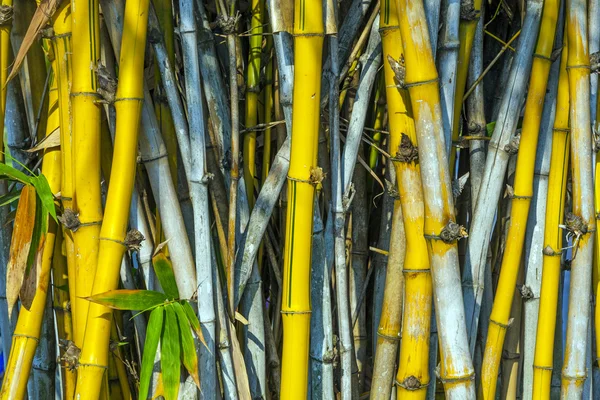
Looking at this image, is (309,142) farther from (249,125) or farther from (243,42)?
(243,42)

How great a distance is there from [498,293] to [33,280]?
668 mm

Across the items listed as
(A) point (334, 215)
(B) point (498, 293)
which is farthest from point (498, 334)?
(A) point (334, 215)

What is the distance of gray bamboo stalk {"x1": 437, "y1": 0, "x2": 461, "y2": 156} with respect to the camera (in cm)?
96

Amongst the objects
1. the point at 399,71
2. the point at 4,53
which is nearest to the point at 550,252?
the point at 399,71

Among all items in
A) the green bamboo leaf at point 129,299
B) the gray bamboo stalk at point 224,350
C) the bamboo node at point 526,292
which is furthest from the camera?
the bamboo node at point 526,292

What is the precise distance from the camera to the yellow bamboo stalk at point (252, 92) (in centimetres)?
107

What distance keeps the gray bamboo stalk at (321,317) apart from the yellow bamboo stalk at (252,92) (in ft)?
0.43

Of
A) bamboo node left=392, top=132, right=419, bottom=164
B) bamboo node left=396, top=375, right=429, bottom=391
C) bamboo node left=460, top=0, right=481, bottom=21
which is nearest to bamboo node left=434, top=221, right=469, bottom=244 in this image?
bamboo node left=392, top=132, right=419, bottom=164

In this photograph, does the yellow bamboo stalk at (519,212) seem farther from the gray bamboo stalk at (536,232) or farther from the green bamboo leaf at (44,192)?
the green bamboo leaf at (44,192)

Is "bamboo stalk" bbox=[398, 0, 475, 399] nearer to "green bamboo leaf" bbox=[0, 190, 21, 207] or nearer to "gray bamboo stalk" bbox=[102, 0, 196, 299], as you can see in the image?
"gray bamboo stalk" bbox=[102, 0, 196, 299]

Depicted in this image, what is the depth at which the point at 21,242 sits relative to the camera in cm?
94

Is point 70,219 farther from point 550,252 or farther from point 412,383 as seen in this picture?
point 550,252

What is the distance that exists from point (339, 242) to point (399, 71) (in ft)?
0.86

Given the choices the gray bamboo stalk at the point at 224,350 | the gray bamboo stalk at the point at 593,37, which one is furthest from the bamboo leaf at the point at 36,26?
the gray bamboo stalk at the point at 593,37
